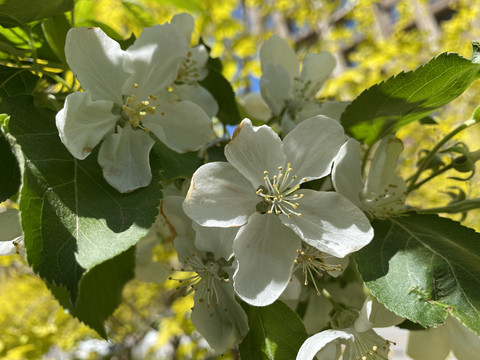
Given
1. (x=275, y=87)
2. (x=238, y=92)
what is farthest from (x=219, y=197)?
(x=238, y=92)

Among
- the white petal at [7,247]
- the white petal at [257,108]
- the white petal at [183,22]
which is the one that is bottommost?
the white petal at [7,247]

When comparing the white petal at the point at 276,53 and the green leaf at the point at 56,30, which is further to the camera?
the white petal at the point at 276,53

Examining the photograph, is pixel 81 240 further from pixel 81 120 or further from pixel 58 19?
pixel 58 19

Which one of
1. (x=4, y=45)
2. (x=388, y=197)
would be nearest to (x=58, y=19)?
(x=4, y=45)

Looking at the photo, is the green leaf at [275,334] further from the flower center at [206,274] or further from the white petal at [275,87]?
the white petal at [275,87]

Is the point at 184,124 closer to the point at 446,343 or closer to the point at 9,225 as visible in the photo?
the point at 9,225

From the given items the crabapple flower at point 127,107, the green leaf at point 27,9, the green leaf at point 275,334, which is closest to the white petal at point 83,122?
the crabapple flower at point 127,107
